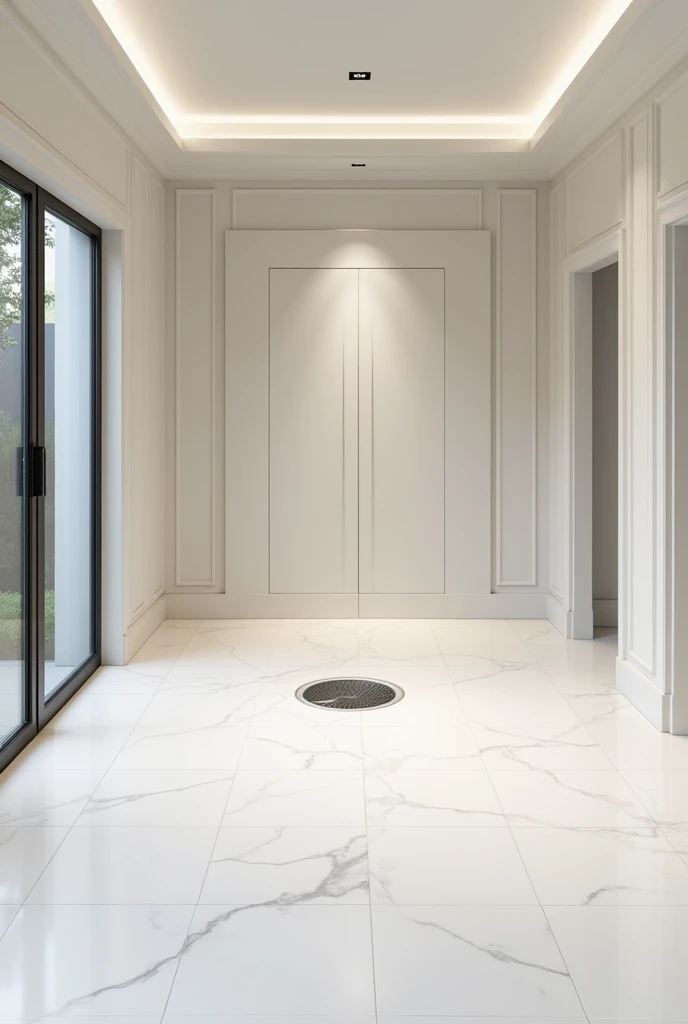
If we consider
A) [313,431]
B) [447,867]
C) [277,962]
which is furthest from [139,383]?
[277,962]

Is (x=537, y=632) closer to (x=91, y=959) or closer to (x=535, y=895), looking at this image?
(x=535, y=895)

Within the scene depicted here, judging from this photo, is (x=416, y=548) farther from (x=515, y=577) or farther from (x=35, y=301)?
(x=35, y=301)

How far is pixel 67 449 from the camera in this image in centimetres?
405

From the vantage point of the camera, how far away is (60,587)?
13.0 feet

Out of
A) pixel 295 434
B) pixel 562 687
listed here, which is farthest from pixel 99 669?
pixel 562 687

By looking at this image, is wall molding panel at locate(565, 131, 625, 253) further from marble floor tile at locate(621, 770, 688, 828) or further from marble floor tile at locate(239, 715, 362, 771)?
marble floor tile at locate(239, 715, 362, 771)

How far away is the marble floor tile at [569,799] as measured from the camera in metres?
2.81

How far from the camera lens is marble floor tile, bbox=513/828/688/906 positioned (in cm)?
236

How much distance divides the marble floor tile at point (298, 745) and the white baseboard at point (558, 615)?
6.59ft

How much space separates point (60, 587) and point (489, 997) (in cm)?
266

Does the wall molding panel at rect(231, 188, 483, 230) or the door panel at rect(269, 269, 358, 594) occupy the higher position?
the wall molding panel at rect(231, 188, 483, 230)

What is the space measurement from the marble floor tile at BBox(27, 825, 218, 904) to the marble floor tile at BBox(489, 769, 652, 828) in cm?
98

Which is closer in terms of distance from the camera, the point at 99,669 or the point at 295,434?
the point at 99,669

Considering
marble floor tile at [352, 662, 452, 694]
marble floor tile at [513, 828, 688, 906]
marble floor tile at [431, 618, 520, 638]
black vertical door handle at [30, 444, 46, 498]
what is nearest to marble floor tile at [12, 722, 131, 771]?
black vertical door handle at [30, 444, 46, 498]
